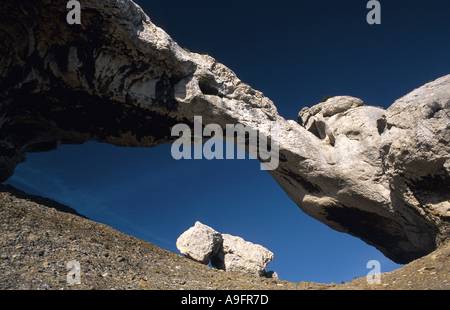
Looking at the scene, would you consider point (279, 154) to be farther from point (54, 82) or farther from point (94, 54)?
point (54, 82)

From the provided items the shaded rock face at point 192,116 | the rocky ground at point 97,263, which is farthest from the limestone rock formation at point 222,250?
the rocky ground at point 97,263

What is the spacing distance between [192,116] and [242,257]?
11168 millimetres

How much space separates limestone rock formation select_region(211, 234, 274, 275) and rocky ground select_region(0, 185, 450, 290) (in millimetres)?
8037

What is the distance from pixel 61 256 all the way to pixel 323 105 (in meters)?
17.4

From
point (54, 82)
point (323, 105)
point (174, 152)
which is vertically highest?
point (323, 105)

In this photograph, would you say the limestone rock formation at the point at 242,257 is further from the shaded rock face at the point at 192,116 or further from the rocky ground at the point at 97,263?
the rocky ground at the point at 97,263

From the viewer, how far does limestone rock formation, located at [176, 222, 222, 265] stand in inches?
683

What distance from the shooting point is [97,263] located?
8.18m

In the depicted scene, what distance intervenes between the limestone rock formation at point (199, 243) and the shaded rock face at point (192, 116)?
21.2ft

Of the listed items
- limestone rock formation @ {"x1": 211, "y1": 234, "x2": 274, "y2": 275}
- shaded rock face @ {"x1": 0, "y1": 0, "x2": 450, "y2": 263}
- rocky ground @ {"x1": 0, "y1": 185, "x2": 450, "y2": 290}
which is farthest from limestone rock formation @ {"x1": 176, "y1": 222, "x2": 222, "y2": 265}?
shaded rock face @ {"x1": 0, "y1": 0, "x2": 450, "y2": 263}

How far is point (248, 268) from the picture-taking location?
18.6m

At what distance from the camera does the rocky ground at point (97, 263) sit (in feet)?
23.0

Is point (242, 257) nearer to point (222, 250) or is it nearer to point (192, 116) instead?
point (222, 250)
